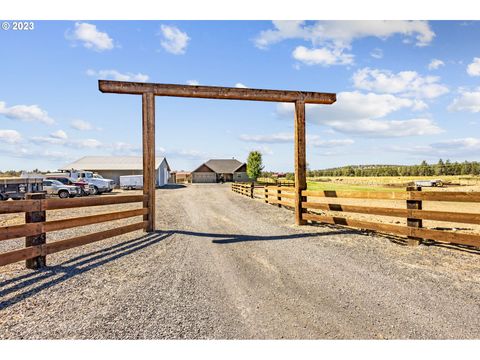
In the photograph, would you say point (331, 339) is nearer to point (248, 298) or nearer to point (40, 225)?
point (248, 298)

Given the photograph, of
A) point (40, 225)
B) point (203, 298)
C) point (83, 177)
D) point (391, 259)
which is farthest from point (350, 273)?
point (83, 177)

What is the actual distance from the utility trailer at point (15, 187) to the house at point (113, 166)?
20.1 metres

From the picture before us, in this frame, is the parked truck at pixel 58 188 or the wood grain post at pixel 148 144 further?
the parked truck at pixel 58 188

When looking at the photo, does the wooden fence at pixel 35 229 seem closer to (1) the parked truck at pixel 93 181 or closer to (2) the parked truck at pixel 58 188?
(2) the parked truck at pixel 58 188

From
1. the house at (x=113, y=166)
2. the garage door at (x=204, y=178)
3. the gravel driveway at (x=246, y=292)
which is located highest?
the house at (x=113, y=166)

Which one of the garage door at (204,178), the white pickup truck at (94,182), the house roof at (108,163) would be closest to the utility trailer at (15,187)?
the white pickup truck at (94,182)

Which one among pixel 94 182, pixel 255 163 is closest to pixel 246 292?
pixel 94 182

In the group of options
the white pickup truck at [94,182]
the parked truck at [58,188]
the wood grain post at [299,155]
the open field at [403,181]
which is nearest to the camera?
the wood grain post at [299,155]

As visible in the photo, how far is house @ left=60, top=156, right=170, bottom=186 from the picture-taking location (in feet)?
139

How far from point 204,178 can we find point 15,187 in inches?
1847

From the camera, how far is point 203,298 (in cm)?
399

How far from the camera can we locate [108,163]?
44.8m

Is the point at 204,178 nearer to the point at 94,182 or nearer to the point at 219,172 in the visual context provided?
the point at 219,172

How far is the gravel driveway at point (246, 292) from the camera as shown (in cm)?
323
